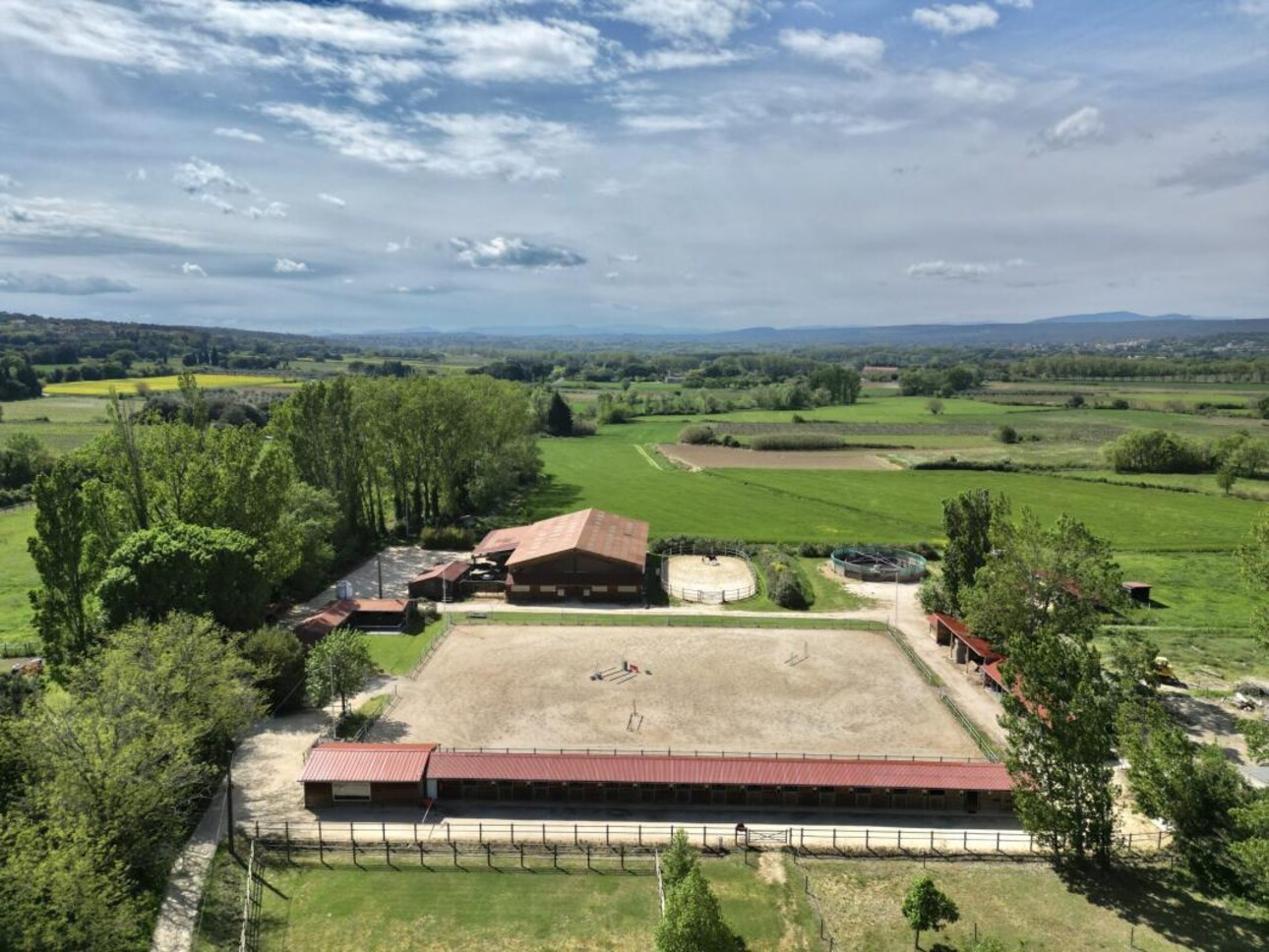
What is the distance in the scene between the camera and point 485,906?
98.1 ft

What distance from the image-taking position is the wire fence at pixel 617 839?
109 feet

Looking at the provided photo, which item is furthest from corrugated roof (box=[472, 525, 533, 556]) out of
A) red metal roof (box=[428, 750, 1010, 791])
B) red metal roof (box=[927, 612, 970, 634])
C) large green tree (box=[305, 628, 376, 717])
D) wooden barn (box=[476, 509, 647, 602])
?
red metal roof (box=[927, 612, 970, 634])

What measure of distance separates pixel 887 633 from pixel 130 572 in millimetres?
48954

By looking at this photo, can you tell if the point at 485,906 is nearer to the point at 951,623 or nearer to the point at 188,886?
the point at 188,886

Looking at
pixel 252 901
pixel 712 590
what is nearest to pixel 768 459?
pixel 712 590

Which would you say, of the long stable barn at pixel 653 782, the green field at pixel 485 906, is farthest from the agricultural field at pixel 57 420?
the green field at pixel 485 906

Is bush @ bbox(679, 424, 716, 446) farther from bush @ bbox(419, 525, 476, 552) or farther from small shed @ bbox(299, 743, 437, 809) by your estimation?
small shed @ bbox(299, 743, 437, 809)

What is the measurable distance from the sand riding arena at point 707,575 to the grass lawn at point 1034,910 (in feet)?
111

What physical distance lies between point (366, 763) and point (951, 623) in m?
39.6

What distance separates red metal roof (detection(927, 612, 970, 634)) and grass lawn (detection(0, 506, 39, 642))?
6274 centimetres

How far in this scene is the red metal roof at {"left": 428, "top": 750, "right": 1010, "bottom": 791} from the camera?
3641 cm

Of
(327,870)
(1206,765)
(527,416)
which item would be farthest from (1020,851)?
(527,416)

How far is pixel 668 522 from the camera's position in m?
89.9

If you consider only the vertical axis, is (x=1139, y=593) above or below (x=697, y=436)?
below
